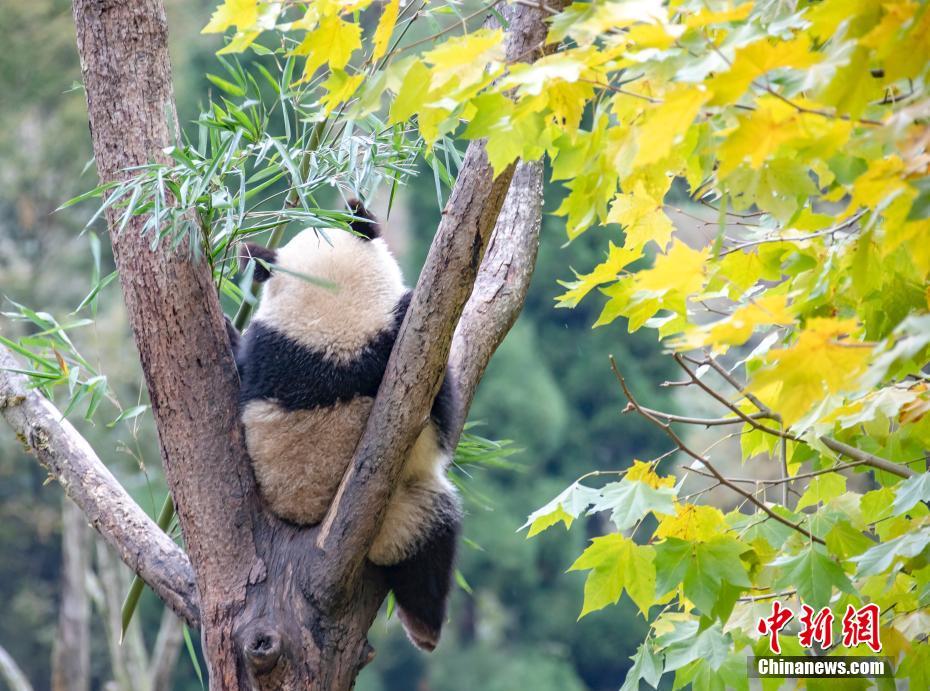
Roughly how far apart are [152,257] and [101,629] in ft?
28.9

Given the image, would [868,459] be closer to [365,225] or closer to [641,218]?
[641,218]

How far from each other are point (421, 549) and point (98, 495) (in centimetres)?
80

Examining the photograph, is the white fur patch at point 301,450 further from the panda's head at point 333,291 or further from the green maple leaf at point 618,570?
the green maple leaf at point 618,570

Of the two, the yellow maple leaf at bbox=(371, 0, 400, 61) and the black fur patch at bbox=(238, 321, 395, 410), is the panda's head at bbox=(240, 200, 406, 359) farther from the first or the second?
the yellow maple leaf at bbox=(371, 0, 400, 61)

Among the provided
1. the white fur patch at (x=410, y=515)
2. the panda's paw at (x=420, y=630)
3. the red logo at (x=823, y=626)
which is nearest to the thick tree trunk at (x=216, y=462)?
the white fur patch at (x=410, y=515)

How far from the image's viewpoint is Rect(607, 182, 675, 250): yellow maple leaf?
1.89 meters

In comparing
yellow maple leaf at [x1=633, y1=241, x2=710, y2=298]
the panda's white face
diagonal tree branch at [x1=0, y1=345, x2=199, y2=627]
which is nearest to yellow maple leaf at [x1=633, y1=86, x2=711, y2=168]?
yellow maple leaf at [x1=633, y1=241, x2=710, y2=298]

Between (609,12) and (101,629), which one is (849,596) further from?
(101,629)

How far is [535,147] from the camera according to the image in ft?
4.85

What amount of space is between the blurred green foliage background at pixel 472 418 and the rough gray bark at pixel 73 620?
22.1 inches

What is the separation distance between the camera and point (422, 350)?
1.89 metres

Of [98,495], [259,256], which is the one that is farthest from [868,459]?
[98,495]

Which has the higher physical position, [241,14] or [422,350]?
[241,14]

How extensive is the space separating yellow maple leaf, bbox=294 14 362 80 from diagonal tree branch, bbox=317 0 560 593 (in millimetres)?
314
